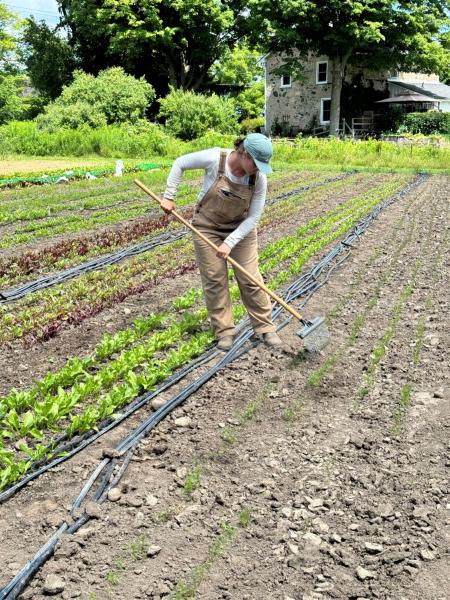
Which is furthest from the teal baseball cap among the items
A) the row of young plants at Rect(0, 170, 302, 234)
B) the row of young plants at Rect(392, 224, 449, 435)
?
the row of young plants at Rect(0, 170, 302, 234)

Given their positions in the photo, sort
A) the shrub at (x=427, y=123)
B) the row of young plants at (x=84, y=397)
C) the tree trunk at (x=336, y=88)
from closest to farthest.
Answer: the row of young plants at (x=84, y=397) < the shrub at (x=427, y=123) < the tree trunk at (x=336, y=88)

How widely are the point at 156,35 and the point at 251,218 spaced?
3426cm

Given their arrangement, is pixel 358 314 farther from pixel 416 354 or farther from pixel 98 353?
pixel 98 353

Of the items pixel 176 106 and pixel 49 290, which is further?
pixel 176 106

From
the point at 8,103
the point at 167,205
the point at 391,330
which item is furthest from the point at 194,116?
the point at 167,205

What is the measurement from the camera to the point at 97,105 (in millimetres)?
28328

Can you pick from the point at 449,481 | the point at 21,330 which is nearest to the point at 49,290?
the point at 21,330

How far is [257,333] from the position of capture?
558 cm

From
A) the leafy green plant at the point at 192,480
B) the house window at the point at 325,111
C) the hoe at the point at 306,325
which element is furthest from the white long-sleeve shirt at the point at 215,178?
the house window at the point at 325,111

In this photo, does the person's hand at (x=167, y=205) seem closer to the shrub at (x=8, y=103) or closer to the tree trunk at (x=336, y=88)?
the tree trunk at (x=336, y=88)

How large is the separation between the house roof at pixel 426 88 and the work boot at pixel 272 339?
37.1m

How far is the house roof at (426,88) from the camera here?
3867cm

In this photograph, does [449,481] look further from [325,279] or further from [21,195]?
[21,195]

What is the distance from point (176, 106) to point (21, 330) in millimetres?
24207
